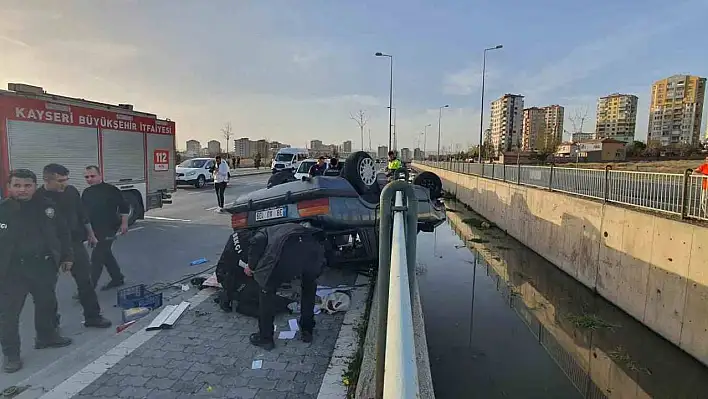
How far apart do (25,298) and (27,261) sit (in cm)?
35

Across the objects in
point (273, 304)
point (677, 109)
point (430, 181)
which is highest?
point (677, 109)

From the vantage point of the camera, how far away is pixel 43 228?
3799 mm

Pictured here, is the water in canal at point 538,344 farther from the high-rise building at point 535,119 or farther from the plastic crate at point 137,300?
the high-rise building at point 535,119

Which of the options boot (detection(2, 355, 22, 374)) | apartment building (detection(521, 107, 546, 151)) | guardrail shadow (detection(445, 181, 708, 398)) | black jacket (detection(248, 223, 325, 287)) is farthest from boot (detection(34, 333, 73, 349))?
apartment building (detection(521, 107, 546, 151))

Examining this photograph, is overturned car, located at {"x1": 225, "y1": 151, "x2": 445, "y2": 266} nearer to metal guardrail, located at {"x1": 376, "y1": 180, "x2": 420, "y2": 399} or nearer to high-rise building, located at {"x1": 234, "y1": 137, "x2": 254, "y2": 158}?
metal guardrail, located at {"x1": 376, "y1": 180, "x2": 420, "y2": 399}

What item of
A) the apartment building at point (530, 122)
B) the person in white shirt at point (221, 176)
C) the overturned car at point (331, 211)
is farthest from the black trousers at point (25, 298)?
the apartment building at point (530, 122)

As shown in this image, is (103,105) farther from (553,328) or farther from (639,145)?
(639,145)

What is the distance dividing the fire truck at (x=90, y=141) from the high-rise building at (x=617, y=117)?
91277 mm

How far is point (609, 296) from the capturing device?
7.04 m

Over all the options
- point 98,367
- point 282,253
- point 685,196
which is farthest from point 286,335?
point 685,196

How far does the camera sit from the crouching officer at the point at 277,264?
3.79 metres

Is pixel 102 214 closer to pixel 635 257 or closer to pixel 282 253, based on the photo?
pixel 282 253

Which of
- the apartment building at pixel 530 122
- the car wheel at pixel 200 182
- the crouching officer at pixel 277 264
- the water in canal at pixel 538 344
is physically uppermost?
the apartment building at pixel 530 122

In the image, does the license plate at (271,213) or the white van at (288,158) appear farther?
the white van at (288,158)
